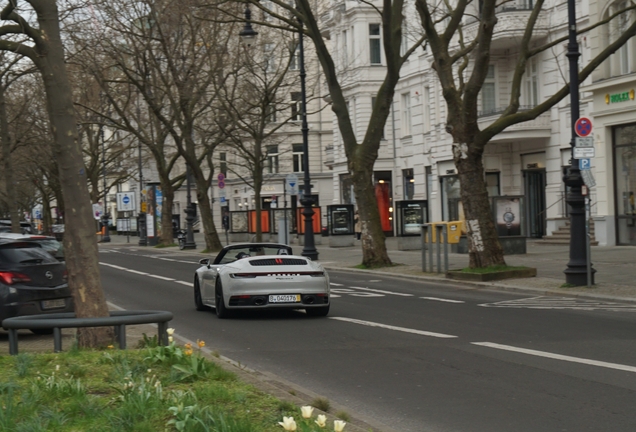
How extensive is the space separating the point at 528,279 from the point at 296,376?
13956mm

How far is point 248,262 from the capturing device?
1675 centimetres

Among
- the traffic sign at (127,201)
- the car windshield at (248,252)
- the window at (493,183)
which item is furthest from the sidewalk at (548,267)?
the traffic sign at (127,201)

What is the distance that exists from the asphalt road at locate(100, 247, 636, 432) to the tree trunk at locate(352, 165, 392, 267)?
28.0ft

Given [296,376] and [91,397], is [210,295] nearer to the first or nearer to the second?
[296,376]

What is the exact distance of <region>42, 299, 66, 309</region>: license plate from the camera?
15.0 metres

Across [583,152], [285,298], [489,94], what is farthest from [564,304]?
[489,94]

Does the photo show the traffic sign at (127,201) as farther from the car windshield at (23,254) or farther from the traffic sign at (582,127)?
the car windshield at (23,254)

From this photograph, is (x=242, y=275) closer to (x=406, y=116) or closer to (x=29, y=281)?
(x=29, y=281)

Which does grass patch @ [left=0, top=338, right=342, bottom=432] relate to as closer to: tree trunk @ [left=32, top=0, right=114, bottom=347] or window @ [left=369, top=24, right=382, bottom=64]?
tree trunk @ [left=32, top=0, right=114, bottom=347]

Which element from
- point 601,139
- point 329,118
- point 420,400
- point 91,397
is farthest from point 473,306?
point 329,118

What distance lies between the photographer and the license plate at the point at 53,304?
15.0 meters

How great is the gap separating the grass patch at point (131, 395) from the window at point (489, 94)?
36705 millimetres

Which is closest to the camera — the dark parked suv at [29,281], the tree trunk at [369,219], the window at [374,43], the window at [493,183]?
the dark parked suv at [29,281]

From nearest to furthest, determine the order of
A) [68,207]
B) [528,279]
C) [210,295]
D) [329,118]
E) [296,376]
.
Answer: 1. [296,376]
2. [68,207]
3. [210,295]
4. [528,279]
5. [329,118]
